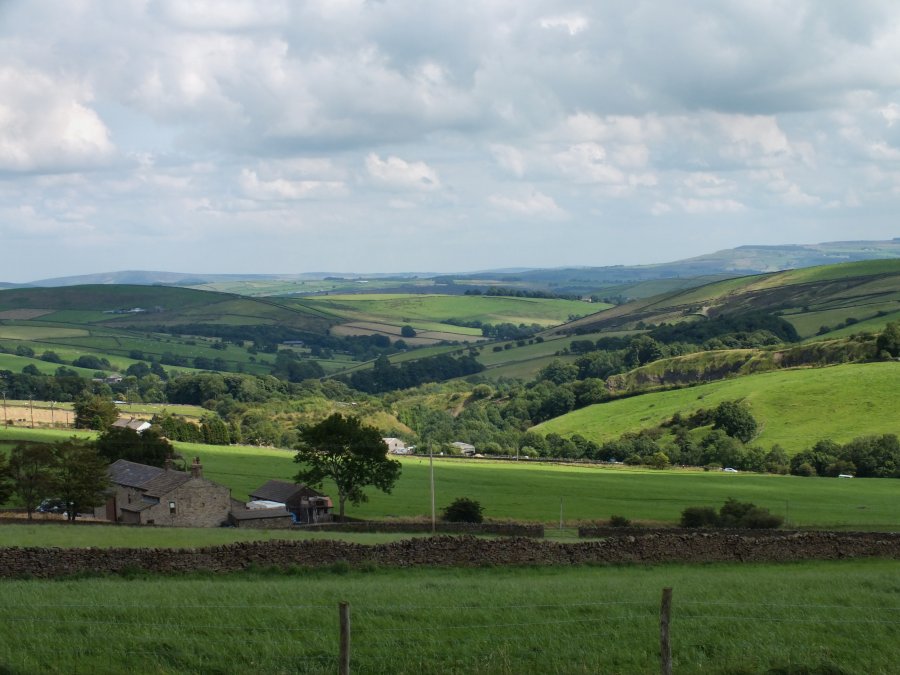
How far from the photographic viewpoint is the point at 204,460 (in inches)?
3364

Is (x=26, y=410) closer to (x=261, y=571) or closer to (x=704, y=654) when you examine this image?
(x=261, y=571)

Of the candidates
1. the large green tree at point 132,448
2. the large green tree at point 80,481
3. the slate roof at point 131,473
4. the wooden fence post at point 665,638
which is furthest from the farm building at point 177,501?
the wooden fence post at point 665,638

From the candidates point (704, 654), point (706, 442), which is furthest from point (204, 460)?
point (704, 654)

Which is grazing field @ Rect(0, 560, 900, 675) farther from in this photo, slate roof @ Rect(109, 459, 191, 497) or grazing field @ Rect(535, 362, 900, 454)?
grazing field @ Rect(535, 362, 900, 454)

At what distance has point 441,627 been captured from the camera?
1789 centimetres

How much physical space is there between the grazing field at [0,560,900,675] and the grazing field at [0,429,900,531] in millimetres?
35905

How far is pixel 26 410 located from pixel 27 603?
372 feet

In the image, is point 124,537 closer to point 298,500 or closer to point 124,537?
point 124,537

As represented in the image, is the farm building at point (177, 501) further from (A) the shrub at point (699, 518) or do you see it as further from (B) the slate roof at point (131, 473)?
(A) the shrub at point (699, 518)

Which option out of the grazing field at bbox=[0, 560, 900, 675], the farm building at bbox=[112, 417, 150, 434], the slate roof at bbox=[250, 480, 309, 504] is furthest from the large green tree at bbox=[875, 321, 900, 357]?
the grazing field at bbox=[0, 560, 900, 675]

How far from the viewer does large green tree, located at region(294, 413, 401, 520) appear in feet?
214

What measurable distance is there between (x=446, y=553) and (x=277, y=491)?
4243cm

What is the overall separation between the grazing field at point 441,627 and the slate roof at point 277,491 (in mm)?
44036

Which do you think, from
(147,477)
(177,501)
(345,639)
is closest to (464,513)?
(177,501)
